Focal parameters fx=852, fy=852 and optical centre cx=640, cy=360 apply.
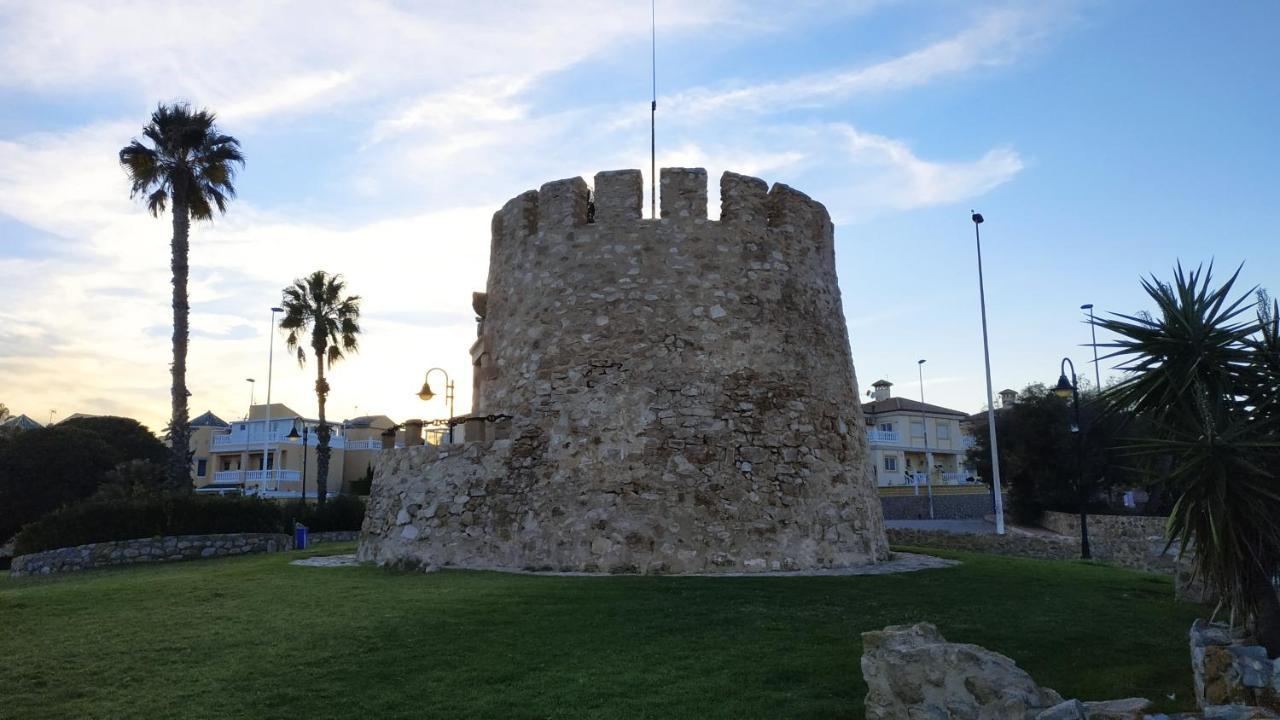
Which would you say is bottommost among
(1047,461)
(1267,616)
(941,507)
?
(941,507)

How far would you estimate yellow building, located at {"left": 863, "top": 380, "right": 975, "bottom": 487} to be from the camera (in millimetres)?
56156

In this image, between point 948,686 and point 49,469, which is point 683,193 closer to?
point 948,686

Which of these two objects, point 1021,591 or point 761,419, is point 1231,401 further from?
point 761,419

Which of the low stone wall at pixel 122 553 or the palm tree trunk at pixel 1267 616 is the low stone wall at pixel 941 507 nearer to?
the low stone wall at pixel 122 553

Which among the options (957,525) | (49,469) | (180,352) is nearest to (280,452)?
(49,469)

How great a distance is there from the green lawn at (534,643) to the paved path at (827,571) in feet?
3.02

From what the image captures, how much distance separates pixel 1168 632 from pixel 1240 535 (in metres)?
2.90

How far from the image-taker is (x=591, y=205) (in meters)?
15.9

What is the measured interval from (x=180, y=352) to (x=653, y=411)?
19442mm

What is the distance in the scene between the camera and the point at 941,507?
40875mm

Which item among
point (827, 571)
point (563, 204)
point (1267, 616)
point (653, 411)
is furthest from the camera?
point (563, 204)

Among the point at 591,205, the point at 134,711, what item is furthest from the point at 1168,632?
the point at 591,205

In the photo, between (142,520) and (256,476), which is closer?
(142,520)

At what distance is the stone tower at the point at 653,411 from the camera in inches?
541
